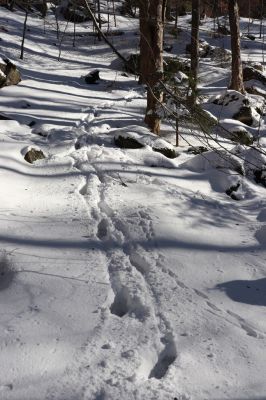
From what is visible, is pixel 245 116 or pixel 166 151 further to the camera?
pixel 245 116

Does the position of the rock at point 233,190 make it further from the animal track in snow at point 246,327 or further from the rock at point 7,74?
the rock at point 7,74

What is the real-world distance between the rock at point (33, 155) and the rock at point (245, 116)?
649cm

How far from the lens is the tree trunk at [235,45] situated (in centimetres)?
1255

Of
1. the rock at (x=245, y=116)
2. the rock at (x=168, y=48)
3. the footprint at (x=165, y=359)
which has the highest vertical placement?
the rock at (x=168, y=48)

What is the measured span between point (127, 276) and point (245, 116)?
30.1ft

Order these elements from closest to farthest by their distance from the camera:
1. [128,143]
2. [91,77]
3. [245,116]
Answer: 1. [128,143]
2. [245,116]
3. [91,77]

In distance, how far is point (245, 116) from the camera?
11711 millimetres

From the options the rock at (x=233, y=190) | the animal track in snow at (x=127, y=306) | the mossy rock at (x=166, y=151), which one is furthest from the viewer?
the mossy rock at (x=166, y=151)

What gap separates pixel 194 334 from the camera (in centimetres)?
295

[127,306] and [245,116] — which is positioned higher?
[245,116]

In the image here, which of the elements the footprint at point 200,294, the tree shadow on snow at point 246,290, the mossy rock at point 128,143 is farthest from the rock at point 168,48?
the footprint at point 200,294

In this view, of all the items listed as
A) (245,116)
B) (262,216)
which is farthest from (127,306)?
(245,116)

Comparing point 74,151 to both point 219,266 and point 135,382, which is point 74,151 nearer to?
point 219,266

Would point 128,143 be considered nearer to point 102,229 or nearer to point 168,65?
point 168,65
